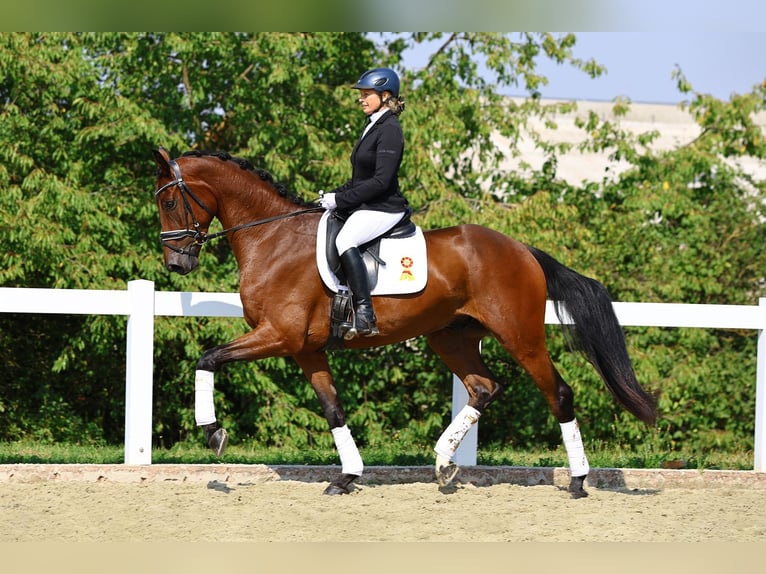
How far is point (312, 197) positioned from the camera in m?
11.9

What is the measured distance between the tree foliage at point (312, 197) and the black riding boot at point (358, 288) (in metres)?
4.94

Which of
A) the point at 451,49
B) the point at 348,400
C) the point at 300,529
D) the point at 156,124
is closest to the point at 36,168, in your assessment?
the point at 156,124

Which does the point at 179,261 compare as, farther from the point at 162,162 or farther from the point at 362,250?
the point at 362,250

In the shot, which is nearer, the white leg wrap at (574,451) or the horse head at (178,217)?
the horse head at (178,217)

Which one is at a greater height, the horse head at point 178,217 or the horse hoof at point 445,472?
the horse head at point 178,217

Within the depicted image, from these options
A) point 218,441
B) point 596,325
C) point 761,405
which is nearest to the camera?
point 218,441

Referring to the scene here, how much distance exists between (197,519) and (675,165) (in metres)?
10.3

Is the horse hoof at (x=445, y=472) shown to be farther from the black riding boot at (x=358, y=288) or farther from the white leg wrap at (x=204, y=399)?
the white leg wrap at (x=204, y=399)

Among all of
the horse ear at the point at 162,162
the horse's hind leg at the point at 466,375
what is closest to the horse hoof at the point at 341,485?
the horse's hind leg at the point at 466,375

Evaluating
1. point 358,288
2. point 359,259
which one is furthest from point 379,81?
point 358,288

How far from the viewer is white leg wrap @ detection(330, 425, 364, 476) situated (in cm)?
698

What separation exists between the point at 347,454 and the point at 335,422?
0.84ft

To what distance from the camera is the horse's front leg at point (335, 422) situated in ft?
22.8

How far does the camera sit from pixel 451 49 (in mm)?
13805
